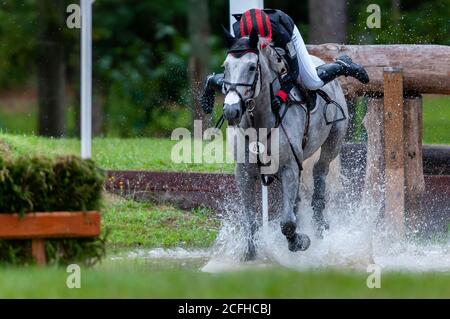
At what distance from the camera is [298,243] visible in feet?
31.8

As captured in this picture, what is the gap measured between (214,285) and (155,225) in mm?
5289

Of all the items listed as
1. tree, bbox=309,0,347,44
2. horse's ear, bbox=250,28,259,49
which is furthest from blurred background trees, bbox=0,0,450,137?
horse's ear, bbox=250,28,259,49

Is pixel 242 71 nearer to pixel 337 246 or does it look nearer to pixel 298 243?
pixel 298 243

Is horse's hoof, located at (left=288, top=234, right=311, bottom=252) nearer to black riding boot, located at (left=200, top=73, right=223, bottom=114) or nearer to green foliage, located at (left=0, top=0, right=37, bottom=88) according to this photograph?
black riding boot, located at (left=200, top=73, right=223, bottom=114)

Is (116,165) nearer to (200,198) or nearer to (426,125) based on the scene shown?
(200,198)

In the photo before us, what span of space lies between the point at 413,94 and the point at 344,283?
5486 millimetres

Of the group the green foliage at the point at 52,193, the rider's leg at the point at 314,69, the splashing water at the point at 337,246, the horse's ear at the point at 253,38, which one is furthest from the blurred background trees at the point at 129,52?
the green foliage at the point at 52,193

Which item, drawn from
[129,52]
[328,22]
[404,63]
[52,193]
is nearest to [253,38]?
[52,193]

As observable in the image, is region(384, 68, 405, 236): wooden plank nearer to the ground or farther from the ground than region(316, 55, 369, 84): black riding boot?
nearer to the ground

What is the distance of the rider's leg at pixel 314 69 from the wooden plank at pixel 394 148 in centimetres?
104

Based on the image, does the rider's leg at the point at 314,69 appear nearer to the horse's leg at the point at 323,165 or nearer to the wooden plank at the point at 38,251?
the horse's leg at the point at 323,165

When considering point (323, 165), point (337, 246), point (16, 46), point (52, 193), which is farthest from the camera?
point (16, 46)

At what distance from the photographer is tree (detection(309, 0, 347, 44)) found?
683 inches

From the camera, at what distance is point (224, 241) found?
1032 cm
